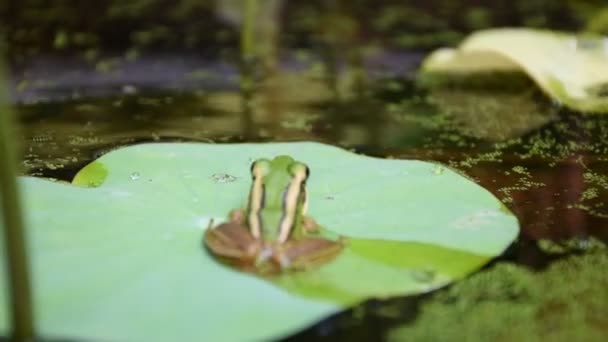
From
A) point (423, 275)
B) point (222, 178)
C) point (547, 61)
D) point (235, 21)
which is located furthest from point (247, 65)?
point (423, 275)

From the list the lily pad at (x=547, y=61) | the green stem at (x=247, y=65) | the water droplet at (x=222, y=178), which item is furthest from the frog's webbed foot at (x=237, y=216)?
the lily pad at (x=547, y=61)

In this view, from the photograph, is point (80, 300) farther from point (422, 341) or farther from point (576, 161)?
point (576, 161)

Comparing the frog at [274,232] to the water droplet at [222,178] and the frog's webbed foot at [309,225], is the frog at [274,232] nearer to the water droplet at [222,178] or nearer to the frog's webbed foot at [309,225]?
the frog's webbed foot at [309,225]

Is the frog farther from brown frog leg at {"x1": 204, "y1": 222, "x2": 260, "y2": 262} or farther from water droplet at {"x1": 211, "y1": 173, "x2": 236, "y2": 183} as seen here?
water droplet at {"x1": 211, "y1": 173, "x2": 236, "y2": 183}

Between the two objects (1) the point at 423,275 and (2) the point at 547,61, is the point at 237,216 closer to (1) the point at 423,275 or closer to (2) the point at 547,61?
(1) the point at 423,275

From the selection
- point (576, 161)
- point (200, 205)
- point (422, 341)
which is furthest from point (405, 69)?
point (422, 341)
